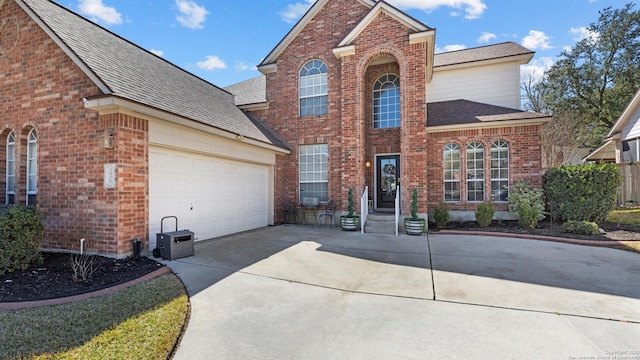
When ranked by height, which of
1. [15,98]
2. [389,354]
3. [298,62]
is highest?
[298,62]

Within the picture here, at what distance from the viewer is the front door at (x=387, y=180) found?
12.0 meters

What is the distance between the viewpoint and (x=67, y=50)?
6227 mm

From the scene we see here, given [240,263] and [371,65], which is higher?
[371,65]

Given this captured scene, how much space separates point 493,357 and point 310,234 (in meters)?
Answer: 6.98

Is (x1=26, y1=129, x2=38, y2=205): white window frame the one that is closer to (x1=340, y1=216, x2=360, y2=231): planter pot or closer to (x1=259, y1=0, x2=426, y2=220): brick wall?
(x1=259, y1=0, x2=426, y2=220): brick wall

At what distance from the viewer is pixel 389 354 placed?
285 cm

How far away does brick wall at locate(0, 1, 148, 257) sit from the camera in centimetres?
603

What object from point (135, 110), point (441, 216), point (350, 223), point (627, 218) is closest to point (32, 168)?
point (135, 110)

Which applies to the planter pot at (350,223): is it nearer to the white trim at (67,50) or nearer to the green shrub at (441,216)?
the green shrub at (441,216)

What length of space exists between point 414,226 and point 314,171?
4550mm

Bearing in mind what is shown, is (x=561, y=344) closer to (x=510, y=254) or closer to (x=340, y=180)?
(x=510, y=254)

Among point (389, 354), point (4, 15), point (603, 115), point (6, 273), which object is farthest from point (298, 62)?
point (603, 115)

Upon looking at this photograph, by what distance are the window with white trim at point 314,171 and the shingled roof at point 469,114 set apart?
180 inches

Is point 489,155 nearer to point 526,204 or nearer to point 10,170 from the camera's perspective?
point 526,204
